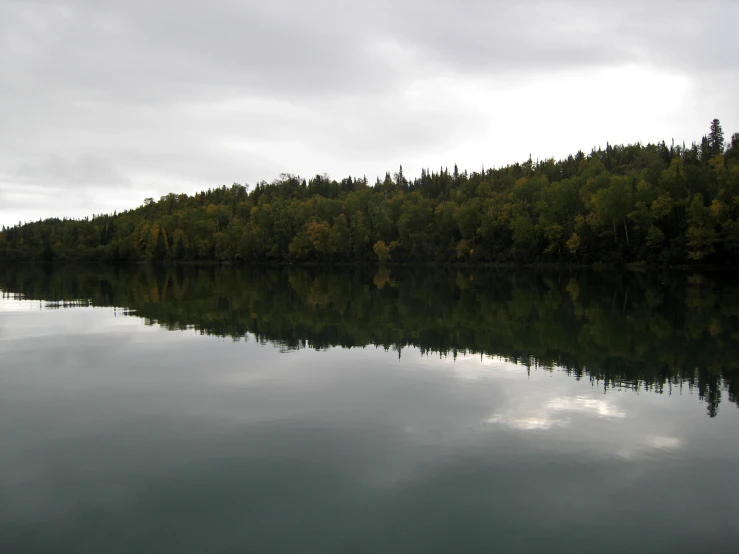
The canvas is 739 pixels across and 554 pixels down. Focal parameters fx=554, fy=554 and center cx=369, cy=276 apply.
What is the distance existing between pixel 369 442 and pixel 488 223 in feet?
320

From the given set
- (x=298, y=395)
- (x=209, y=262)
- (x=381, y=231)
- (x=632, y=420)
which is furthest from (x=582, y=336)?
(x=209, y=262)

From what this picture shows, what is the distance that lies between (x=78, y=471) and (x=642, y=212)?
3300 inches

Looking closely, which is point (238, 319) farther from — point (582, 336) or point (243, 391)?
point (582, 336)

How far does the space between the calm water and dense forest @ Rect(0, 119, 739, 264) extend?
203ft

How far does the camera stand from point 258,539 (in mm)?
7461

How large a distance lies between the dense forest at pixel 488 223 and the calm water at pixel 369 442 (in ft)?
203

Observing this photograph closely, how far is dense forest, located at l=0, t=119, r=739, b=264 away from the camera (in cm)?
7856

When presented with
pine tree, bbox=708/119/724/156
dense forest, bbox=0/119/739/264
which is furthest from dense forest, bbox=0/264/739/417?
pine tree, bbox=708/119/724/156

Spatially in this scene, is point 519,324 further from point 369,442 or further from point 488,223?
point 488,223

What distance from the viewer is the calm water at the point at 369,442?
25.4 ft

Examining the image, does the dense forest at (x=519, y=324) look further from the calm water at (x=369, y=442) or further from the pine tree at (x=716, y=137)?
the pine tree at (x=716, y=137)

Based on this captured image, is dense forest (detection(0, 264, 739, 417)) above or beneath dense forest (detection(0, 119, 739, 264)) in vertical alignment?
beneath

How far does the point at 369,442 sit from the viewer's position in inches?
431

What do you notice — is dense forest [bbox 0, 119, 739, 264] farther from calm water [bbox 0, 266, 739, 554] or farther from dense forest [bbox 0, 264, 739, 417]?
calm water [bbox 0, 266, 739, 554]
